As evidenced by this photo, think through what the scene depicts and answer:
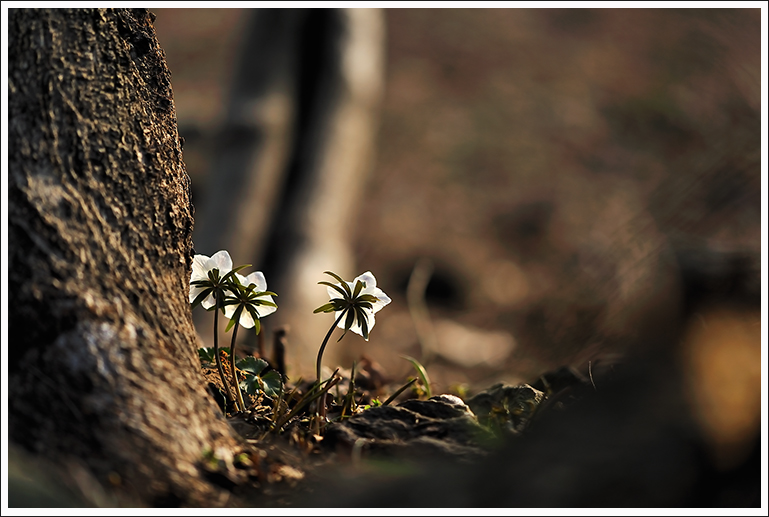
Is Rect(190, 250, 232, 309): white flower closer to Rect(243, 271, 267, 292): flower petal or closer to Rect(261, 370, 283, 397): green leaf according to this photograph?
Rect(243, 271, 267, 292): flower petal

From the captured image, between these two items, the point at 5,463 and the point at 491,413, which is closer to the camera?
the point at 5,463

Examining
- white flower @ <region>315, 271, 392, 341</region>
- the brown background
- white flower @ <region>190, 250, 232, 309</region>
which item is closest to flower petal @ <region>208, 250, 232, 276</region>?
white flower @ <region>190, 250, 232, 309</region>

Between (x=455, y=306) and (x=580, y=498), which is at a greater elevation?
(x=455, y=306)

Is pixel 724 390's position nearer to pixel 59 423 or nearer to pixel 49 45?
pixel 59 423

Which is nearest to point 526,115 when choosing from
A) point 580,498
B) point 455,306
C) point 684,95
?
point 684,95

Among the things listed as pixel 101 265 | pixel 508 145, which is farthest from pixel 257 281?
pixel 508 145

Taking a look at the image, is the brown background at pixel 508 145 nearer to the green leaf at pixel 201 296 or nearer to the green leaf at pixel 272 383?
the green leaf at pixel 272 383
